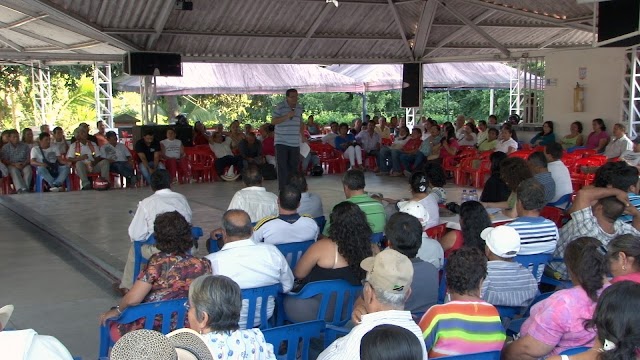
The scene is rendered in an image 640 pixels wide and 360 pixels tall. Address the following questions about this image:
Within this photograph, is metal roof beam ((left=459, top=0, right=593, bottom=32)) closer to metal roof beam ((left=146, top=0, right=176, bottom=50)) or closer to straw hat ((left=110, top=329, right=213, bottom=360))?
metal roof beam ((left=146, top=0, right=176, bottom=50))

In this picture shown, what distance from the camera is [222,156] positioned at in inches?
513

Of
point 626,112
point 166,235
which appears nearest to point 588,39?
point 626,112

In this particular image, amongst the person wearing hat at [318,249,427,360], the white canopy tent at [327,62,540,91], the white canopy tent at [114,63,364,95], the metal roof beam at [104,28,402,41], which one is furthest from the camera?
the white canopy tent at [327,62,540,91]

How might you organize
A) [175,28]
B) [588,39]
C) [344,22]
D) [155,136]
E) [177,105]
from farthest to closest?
[177,105] < [588,39] < [344,22] < [175,28] < [155,136]

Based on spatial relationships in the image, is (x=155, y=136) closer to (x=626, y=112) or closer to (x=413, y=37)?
(x=413, y=37)

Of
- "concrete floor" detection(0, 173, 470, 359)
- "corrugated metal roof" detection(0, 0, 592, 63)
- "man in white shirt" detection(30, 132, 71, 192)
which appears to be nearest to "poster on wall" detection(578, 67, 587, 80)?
"corrugated metal roof" detection(0, 0, 592, 63)

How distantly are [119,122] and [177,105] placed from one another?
427cm

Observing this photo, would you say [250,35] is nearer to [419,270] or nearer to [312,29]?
[312,29]

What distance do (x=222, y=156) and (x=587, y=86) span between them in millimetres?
6663

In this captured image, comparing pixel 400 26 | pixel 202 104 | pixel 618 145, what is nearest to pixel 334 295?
pixel 618 145

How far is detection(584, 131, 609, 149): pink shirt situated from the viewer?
38.4 feet

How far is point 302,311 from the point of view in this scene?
12.5 ft

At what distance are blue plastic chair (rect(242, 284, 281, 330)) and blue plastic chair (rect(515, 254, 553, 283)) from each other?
4.79ft

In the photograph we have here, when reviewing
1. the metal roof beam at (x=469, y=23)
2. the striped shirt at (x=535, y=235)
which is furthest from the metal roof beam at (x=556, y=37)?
the striped shirt at (x=535, y=235)
